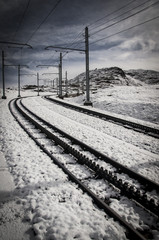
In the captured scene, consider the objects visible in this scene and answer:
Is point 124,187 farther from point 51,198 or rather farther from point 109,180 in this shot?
point 51,198

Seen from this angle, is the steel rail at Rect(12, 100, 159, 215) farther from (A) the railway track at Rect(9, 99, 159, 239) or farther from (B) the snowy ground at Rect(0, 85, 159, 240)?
(B) the snowy ground at Rect(0, 85, 159, 240)

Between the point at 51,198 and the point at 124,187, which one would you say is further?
the point at 124,187

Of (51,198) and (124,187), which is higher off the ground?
(124,187)

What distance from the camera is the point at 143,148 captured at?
20.6 feet

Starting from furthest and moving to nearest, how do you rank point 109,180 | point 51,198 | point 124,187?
point 109,180, point 124,187, point 51,198

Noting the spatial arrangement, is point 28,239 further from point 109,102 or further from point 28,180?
point 109,102

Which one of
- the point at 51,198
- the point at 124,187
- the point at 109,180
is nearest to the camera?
the point at 51,198

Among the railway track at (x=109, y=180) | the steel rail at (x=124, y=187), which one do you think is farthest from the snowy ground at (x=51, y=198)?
the steel rail at (x=124, y=187)

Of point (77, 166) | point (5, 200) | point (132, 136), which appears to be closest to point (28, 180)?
point (5, 200)

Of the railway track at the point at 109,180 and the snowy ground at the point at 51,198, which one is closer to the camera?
the snowy ground at the point at 51,198

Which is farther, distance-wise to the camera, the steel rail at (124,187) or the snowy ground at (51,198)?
the steel rail at (124,187)

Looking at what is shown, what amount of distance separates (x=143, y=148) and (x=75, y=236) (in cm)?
476

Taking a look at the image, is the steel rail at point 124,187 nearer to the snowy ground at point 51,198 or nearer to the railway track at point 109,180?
the railway track at point 109,180

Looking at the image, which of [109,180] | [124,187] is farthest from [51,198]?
[124,187]
